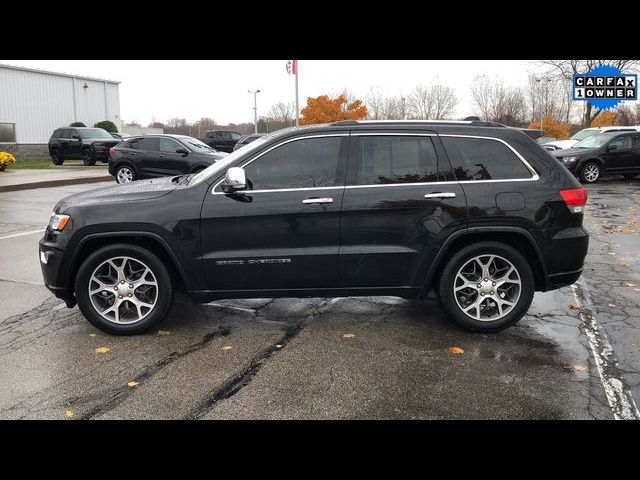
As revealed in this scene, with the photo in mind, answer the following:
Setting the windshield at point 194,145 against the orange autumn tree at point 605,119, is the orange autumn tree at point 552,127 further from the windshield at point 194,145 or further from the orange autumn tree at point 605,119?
the windshield at point 194,145

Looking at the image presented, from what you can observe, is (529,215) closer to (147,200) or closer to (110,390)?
(147,200)

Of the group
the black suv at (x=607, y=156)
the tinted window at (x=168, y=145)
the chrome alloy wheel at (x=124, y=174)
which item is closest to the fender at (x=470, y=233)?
the tinted window at (x=168, y=145)

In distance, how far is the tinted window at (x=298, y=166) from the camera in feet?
15.9

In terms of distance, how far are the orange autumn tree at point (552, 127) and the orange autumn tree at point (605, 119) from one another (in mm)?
4086

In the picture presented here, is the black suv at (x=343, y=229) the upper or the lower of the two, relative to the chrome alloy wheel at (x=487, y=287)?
upper

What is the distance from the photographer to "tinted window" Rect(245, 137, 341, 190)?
4844 millimetres

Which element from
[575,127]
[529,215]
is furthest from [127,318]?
[575,127]

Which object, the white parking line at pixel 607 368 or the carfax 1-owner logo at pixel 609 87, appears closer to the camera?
the white parking line at pixel 607 368

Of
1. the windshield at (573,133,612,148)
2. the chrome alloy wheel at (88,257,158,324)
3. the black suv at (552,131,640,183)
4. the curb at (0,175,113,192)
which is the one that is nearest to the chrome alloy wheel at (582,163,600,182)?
the black suv at (552,131,640,183)

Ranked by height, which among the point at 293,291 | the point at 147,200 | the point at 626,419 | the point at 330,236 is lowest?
the point at 626,419

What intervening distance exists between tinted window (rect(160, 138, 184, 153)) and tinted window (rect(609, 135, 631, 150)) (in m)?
14.3

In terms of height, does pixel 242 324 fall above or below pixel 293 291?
below
